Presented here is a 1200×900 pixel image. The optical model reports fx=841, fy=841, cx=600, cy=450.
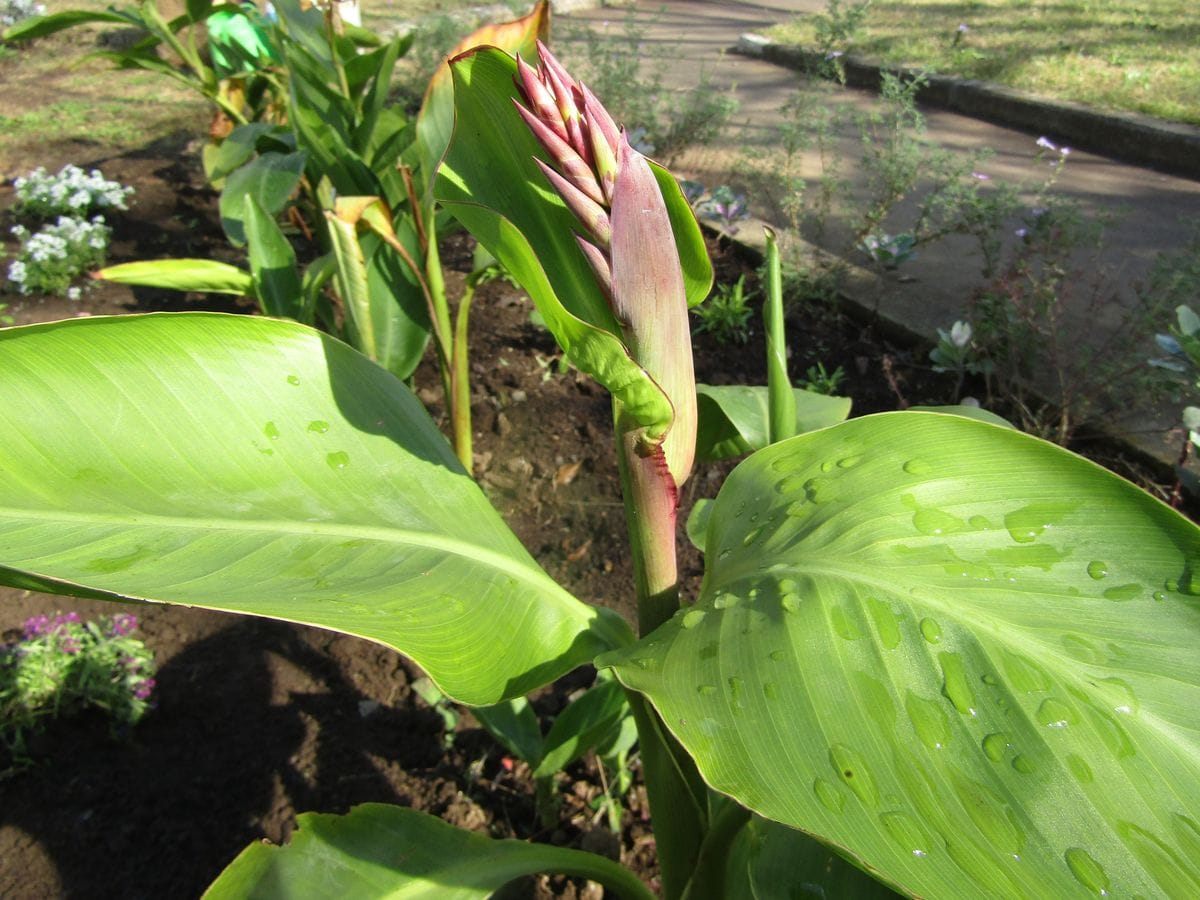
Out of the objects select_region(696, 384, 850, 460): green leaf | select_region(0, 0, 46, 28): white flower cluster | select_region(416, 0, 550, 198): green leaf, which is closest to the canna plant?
select_region(696, 384, 850, 460): green leaf

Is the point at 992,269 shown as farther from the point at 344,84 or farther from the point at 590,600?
the point at 344,84

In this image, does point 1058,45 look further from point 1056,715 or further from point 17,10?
point 17,10

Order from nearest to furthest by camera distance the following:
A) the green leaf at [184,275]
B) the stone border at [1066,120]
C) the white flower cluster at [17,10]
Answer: the green leaf at [184,275] < the stone border at [1066,120] < the white flower cluster at [17,10]

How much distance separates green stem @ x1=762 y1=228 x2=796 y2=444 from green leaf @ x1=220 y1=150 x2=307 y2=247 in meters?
1.65

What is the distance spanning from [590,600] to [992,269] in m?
1.55

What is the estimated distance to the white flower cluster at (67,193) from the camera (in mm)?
3354

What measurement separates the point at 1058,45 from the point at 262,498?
21.1 feet

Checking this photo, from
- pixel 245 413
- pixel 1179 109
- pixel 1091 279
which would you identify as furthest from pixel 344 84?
pixel 1179 109

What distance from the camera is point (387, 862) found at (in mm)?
949

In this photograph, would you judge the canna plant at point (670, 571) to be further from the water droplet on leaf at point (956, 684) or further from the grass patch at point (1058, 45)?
the grass patch at point (1058, 45)

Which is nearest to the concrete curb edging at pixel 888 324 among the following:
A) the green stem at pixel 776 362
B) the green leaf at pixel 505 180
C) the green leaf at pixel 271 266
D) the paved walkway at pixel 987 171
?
the paved walkway at pixel 987 171

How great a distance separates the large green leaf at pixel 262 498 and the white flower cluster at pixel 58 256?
2.50 metres

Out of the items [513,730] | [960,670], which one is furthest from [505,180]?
[513,730]

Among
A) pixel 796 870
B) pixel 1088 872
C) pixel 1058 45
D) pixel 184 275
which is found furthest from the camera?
pixel 1058 45
